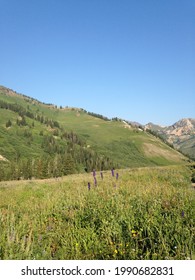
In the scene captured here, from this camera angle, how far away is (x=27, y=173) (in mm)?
102688

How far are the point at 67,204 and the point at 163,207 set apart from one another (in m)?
2.56

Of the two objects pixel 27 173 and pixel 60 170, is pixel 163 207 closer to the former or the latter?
pixel 60 170

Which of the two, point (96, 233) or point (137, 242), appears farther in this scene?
point (96, 233)

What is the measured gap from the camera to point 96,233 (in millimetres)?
5148

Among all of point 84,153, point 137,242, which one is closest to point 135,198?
point 137,242
